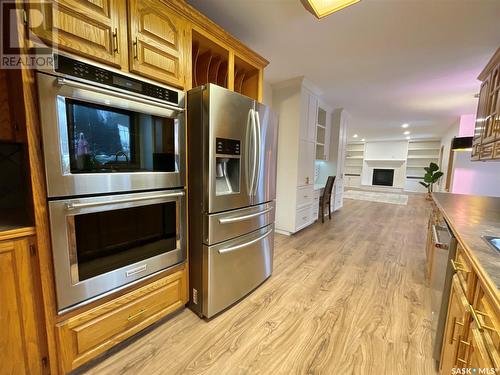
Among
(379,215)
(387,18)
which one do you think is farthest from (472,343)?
(379,215)

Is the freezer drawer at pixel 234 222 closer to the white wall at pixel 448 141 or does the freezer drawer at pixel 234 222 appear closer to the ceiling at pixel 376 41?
the ceiling at pixel 376 41

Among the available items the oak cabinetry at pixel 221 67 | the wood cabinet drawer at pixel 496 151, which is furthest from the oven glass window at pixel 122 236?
the wood cabinet drawer at pixel 496 151

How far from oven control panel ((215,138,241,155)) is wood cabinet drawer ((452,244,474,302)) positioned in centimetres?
142

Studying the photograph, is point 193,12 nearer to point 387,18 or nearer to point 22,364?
point 387,18

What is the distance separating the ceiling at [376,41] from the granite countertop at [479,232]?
61.9 inches

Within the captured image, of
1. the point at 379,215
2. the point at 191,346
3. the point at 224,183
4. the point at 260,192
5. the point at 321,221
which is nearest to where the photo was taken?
the point at 191,346

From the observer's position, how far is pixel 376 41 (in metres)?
2.12

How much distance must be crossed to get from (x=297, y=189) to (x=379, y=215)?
3037 mm

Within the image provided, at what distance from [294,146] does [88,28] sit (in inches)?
108

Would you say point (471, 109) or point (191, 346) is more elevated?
point (471, 109)

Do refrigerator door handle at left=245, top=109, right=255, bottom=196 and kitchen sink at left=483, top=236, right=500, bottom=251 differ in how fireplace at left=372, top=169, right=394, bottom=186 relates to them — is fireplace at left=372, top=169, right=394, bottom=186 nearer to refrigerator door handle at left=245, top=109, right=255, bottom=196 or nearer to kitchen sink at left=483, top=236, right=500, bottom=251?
kitchen sink at left=483, top=236, right=500, bottom=251

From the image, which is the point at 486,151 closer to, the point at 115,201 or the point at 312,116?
the point at 312,116

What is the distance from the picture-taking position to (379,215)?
5.14 metres

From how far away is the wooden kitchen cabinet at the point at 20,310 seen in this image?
931 millimetres
